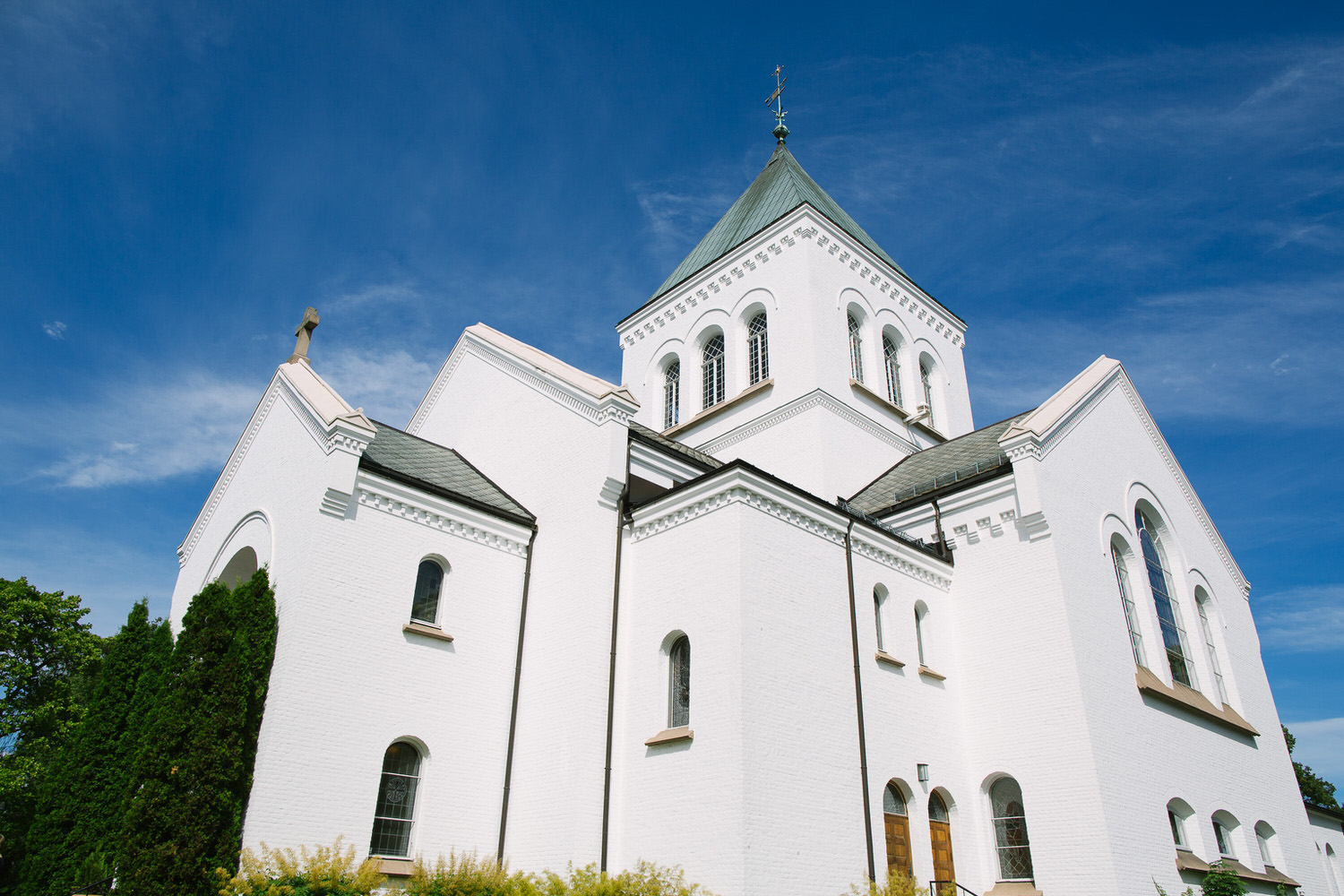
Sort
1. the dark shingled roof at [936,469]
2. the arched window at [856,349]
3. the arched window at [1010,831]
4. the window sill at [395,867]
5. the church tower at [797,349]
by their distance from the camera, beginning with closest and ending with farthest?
the window sill at [395,867] → the arched window at [1010,831] → the dark shingled roof at [936,469] → the church tower at [797,349] → the arched window at [856,349]

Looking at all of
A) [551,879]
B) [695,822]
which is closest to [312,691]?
[551,879]

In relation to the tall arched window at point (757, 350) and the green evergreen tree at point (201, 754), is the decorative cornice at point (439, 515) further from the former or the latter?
the tall arched window at point (757, 350)

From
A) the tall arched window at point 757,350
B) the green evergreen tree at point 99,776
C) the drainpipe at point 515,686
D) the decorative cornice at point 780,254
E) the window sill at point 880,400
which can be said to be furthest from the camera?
the decorative cornice at point 780,254

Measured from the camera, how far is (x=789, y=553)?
1518 cm

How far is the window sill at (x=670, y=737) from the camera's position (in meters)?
13.6

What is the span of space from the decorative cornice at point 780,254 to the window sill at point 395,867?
62.1 ft

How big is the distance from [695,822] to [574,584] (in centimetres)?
479

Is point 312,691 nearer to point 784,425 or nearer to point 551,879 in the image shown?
point 551,879

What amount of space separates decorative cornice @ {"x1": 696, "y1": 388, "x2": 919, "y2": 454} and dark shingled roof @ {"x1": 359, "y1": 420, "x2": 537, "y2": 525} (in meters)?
8.22

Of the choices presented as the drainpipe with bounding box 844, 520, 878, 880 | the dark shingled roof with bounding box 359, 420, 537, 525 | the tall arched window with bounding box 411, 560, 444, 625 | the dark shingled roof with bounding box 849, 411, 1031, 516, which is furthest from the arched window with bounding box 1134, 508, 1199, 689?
the tall arched window with bounding box 411, 560, 444, 625

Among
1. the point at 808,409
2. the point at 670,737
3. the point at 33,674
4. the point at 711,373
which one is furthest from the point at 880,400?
the point at 33,674

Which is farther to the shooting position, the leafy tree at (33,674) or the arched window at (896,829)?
the leafy tree at (33,674)

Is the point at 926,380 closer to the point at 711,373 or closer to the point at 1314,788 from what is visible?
the point at 711,373

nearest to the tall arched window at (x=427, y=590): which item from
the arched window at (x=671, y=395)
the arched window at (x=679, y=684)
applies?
the arched window at (x=679, y=684)
